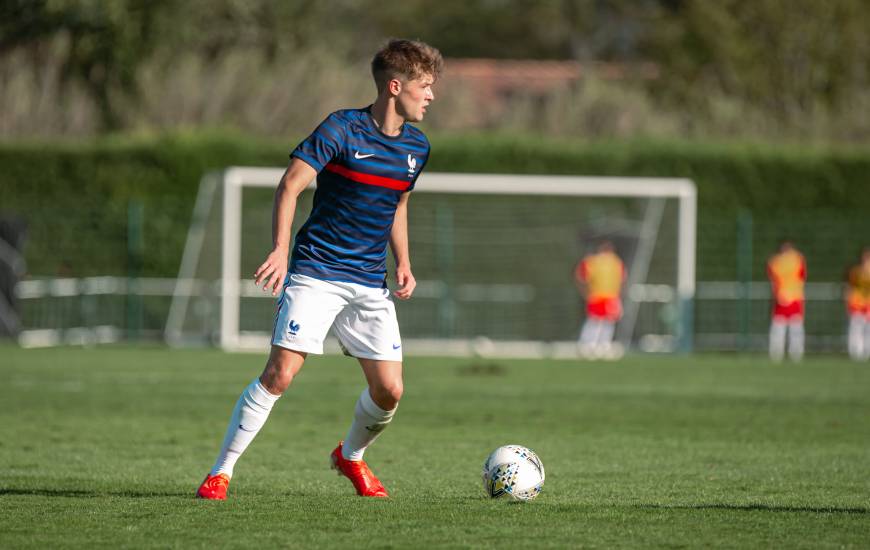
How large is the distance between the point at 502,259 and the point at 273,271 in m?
19.3

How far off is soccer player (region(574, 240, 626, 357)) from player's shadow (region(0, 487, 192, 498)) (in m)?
16.6

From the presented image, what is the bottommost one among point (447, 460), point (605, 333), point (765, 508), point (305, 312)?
point (605, 333)

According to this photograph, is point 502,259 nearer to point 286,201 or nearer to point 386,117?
point 386,117

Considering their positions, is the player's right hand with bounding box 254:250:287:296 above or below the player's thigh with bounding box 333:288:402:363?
above

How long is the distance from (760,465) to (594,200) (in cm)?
1712

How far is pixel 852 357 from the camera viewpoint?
83.0 ft

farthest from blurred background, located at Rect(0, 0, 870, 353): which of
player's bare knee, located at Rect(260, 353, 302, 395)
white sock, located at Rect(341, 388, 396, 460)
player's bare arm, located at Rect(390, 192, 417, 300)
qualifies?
player's bare knee, located at Rect(260, 353, 302, 395)

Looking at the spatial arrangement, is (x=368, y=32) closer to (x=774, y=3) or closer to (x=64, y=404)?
(x=774, y=3)

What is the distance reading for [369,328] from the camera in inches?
280

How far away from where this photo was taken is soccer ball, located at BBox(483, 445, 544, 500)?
7.12 metres

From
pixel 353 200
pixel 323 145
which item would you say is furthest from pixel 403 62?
pixel 353 200

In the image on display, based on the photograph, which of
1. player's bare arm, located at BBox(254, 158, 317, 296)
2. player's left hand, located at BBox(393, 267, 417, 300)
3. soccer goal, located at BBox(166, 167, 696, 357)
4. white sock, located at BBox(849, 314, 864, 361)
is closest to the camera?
player's bare arm, located at BBox(254, 158, 317, 296)

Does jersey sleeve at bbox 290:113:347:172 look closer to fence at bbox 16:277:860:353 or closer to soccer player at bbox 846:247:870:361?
fence at bbox 16:277:860:353

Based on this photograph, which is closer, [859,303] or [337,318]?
[337,318]
